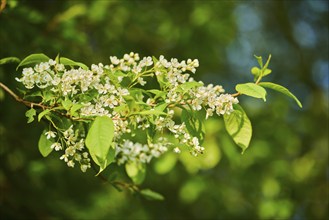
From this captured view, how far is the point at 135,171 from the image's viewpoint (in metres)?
2.00

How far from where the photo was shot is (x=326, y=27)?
279 inches

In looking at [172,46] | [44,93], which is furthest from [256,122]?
[44,93]

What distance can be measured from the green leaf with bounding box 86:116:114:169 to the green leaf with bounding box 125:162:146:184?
0.65 metres

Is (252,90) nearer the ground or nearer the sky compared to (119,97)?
nearer the sky

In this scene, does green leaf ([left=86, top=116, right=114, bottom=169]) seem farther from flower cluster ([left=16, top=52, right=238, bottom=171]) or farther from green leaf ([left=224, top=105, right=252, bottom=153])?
green leaf ([left=224, top=105, right=252, bottom=153])

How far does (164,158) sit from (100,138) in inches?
83.1

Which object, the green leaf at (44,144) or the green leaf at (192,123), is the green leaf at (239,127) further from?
the green leaf at (44,144)

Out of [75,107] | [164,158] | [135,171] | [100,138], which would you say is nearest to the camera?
[100,138]

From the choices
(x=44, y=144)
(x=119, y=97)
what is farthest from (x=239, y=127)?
(x=44, y=144)

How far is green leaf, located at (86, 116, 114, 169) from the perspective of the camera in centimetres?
128

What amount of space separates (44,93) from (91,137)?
13.2 inches

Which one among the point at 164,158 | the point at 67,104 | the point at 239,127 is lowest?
the point at 67,104

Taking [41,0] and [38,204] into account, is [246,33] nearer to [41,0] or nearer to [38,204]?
[41,0]

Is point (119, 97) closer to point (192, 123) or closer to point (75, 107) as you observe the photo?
point (75, 107)
